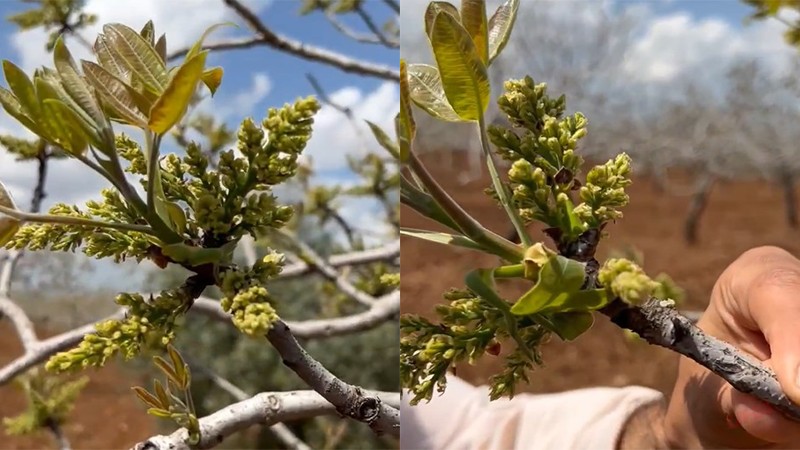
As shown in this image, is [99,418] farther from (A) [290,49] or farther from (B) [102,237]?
(B) [102,237]

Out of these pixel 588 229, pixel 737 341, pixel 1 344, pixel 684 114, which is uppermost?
pixel 684 114

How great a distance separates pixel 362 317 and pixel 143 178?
0.48 metres

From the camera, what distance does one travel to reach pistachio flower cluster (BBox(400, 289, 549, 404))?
0.27 metres

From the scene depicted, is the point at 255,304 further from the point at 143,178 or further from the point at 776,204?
the point at 776,204

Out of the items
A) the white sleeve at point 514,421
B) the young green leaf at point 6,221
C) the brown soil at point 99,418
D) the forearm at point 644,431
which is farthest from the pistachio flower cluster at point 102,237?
the brown soil at point 99,418

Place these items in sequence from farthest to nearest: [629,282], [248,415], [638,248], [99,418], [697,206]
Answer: [697,206], [99,418], [638,248], [248,415], [629,282]

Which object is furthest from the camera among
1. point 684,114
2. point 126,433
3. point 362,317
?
point 684,114

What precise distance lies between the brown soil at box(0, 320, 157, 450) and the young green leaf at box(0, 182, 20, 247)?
7.00 ft

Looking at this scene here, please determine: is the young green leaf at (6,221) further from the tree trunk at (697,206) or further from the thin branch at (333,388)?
the tree trunk at (697,206)

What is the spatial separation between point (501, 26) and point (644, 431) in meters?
0.54

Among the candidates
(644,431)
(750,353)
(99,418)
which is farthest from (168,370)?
(99,418)

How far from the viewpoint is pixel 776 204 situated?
5.00m

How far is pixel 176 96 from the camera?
8.7 inches

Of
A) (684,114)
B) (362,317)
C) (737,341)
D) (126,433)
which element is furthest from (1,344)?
(737,341)
